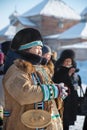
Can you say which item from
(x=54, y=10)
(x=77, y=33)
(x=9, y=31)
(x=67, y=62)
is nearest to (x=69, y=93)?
(x=67, y=62)

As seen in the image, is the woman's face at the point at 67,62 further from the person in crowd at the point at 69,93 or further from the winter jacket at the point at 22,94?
the winter jacket at the point at 22,94

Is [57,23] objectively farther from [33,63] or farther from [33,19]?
[33,63]

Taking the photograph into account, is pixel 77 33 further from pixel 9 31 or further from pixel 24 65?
pixel 24 65

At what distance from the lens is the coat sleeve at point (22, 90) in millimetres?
1921

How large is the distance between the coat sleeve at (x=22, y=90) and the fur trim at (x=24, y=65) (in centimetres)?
6

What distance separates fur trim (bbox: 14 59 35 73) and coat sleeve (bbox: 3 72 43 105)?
0.18 ft

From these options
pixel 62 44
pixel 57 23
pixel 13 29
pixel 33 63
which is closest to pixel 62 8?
pixel 57 23

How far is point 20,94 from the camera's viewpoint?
1.92 meters

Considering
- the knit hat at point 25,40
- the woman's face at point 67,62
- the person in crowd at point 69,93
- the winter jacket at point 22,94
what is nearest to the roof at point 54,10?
the woman's face at point 67,62

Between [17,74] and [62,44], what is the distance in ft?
87.7

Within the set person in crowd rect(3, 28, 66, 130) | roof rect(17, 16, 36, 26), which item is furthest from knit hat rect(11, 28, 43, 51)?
roof rect(17, 16, 36, 26)

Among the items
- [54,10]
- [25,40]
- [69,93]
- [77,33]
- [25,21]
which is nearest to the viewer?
[25,40]

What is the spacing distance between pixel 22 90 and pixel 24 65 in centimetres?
17

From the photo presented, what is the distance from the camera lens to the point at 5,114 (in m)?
2.03
